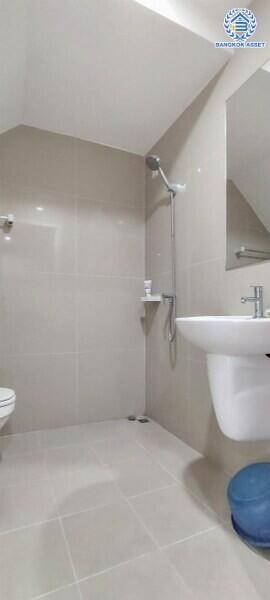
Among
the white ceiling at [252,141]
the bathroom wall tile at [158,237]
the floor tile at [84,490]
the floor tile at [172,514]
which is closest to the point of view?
the floor tile at [172,514]

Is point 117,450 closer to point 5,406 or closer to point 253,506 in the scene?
point 5,406

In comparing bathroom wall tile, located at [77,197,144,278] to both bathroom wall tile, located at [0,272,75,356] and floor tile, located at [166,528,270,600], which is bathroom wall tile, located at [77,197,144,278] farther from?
floor tile, located at [166,528,270,600]

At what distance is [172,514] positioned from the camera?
1114 mm

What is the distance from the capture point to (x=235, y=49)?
1.42 metres

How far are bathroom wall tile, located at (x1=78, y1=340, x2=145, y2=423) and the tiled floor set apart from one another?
445 millimetres

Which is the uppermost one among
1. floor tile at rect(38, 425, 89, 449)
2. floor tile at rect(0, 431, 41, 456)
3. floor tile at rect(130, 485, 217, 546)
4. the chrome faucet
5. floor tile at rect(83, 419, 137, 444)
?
the chrome faucet

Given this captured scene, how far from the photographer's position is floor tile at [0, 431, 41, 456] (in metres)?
1.67

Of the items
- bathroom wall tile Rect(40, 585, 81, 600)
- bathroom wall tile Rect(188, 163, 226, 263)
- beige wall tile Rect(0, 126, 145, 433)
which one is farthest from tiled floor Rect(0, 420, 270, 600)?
bathroom wall tile Rect(188, 163, 226, 263)

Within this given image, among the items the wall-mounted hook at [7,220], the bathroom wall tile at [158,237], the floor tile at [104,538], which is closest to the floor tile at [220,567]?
the floor tile at [104,538]

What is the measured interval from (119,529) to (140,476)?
0.36 meters

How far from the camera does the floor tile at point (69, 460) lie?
57.4 inches

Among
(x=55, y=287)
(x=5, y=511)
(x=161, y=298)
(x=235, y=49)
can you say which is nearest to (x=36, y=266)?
(x=55, y=287)

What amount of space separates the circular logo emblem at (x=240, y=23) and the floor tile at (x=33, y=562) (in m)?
2.19

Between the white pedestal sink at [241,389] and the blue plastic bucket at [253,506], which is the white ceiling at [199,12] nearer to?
the white pedestal sink at [241,389]
